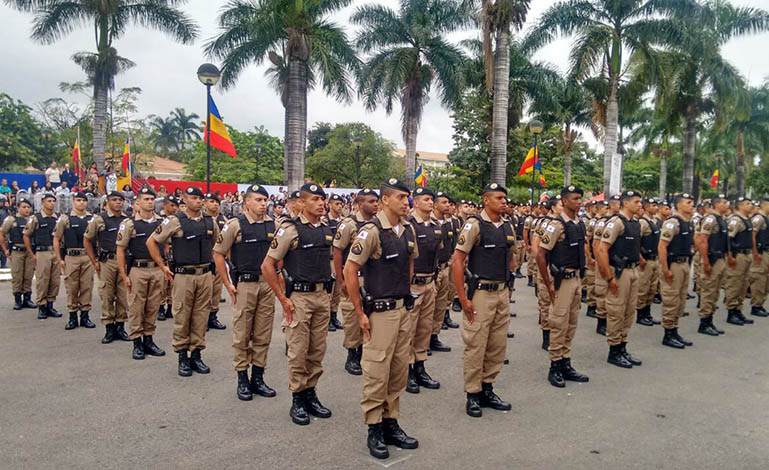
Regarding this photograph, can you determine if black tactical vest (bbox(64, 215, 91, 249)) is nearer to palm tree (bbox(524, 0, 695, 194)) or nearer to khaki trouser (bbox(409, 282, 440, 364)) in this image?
khaki trouser (bbox(409, 282, 440, 364))

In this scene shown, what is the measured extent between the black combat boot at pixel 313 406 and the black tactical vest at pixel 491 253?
197 cm

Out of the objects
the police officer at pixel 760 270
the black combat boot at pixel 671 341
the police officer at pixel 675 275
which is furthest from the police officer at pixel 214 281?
the police officer at pixel 760 270

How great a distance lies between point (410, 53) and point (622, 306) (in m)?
20.2

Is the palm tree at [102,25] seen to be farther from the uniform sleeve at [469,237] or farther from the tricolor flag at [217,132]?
the uniform sleeve at [469,237]

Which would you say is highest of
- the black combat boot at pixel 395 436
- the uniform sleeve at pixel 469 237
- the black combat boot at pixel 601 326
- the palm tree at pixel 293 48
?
the palm tree at pixel 293 48

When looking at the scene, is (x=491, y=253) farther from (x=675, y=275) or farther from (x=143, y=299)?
(x=143, y=299)

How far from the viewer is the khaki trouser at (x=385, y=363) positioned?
410 centimetres

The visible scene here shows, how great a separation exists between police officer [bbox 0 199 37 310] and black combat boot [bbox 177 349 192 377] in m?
5.39

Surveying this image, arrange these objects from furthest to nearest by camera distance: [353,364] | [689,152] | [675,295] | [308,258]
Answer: [689,152] → [675,295] → [353,364] → [308,258]

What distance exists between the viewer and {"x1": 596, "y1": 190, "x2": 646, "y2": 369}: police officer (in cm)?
652

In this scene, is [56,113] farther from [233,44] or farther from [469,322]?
[469,322]

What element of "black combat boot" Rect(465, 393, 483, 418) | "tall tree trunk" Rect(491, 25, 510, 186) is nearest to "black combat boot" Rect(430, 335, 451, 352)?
"black combat boot" Rect(465, 393, 483, 418)

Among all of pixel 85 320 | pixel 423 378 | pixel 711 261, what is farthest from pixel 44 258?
pixel 711 261

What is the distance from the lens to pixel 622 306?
654 centimetres
